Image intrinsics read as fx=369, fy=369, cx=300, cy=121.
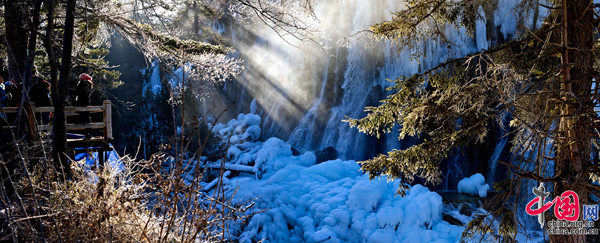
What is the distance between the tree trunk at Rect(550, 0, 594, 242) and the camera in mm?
3346

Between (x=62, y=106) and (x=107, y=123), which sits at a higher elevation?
(x=62, y=106)

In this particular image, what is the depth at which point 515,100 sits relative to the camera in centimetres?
359

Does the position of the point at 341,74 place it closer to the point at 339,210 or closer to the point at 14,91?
the point at 339,210

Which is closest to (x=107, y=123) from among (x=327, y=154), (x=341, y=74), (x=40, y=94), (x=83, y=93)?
(x=83, y=93)

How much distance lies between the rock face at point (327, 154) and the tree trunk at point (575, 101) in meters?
11.4

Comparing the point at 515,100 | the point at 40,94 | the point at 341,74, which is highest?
the point at 341,74

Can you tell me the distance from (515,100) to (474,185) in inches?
320

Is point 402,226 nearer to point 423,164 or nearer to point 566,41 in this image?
point 423,164

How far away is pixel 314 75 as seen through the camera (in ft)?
59.6

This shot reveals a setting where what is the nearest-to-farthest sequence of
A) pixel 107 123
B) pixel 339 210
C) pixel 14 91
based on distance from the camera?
→ pixel 14 91 → pixel 107 123 → pixel 339 210

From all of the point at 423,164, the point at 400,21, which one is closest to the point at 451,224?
the point at 423,164

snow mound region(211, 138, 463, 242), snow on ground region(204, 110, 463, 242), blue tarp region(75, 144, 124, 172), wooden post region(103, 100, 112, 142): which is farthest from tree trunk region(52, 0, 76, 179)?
snow mound region(211, 138, 463, 242)

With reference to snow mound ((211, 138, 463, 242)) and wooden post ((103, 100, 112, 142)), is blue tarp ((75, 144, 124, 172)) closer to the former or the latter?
wooden post ((103, 100, 112, 142))

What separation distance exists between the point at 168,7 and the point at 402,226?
7684 mm
